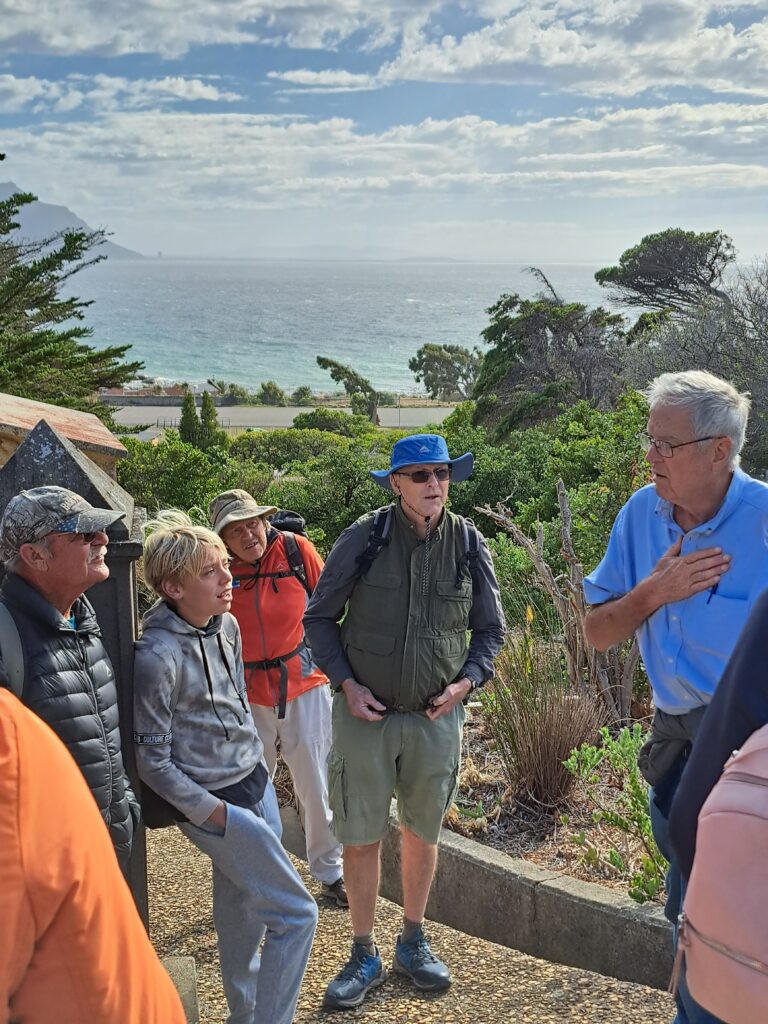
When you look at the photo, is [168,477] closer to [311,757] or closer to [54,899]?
[311,757]

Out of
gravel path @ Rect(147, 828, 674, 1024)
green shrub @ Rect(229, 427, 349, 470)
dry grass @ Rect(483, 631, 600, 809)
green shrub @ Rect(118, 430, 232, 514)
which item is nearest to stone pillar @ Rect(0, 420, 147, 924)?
gravel path @ Rect(147, 828, 674, 1024)

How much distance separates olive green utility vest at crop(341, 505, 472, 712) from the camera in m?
3.60

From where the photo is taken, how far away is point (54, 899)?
1237 mm

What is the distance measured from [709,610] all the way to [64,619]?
1.61m

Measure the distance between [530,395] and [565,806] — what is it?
20.2 meters

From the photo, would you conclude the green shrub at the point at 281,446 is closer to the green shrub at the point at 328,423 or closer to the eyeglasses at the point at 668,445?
the green shrub at the point at 328,423

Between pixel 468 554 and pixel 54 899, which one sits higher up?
pixel 54 899

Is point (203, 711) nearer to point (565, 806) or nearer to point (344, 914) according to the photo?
point (344, 914)

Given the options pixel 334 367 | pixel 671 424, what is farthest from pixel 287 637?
pixel 334 367

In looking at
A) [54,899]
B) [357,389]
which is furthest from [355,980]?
[357,389]

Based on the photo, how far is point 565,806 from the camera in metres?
4.77

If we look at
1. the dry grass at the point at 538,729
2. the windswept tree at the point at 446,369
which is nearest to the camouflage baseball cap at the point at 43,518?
the dry grass at the point at 538,729

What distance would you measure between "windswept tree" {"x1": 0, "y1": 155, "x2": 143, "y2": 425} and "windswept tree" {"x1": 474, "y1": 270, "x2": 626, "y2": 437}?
922cm

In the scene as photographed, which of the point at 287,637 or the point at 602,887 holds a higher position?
the point at 287,637
